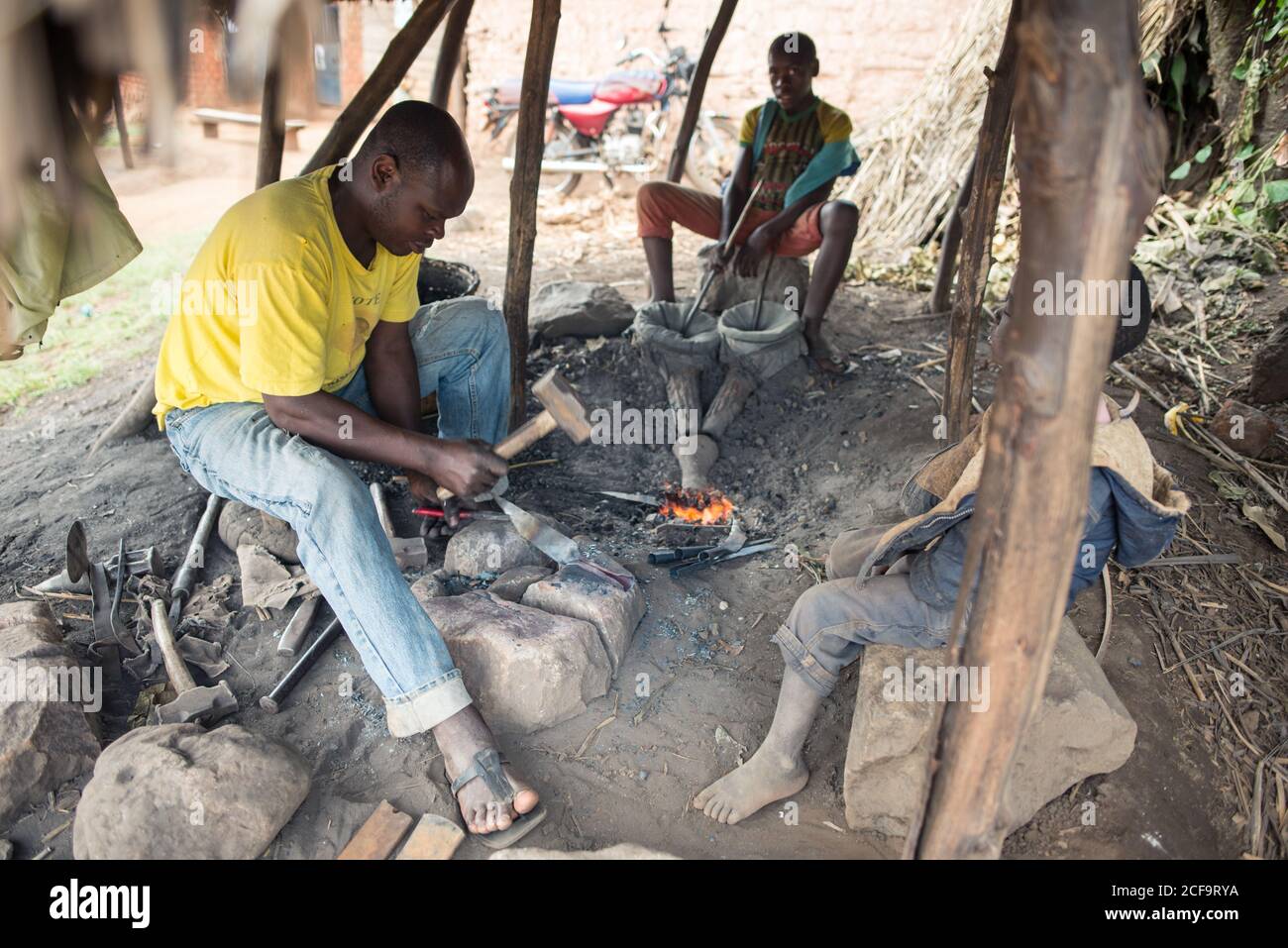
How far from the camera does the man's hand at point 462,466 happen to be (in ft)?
8.18

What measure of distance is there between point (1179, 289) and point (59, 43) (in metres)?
5.54

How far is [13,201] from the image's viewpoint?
8.13ft

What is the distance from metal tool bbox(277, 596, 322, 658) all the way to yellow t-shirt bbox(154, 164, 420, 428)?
704mm

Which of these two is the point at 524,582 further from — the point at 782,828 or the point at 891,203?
the point at 891,203

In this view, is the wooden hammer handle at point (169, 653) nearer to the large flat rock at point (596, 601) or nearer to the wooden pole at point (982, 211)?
the large flat rock at point (596, 601)

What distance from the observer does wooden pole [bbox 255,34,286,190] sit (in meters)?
4.00

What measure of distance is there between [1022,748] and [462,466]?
1.75 m

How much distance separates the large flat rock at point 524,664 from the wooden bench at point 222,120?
31.5 feet

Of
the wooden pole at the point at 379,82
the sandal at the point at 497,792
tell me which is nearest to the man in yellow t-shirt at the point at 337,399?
the sandal at the point at 497,792

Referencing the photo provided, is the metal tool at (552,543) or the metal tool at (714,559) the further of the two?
the metal tool at (714,559)

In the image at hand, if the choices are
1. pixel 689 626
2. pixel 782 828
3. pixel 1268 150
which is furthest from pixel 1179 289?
pixel 782 828

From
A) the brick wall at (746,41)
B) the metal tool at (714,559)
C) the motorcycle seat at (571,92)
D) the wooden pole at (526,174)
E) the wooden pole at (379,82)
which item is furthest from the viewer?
the motorcycle seat at (571,92)

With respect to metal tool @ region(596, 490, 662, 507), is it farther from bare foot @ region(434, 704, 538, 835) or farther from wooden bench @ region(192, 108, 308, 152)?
wooden bench @ region(192, 108, 308, 152)

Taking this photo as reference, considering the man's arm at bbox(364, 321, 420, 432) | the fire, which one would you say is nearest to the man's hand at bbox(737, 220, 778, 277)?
the fire
